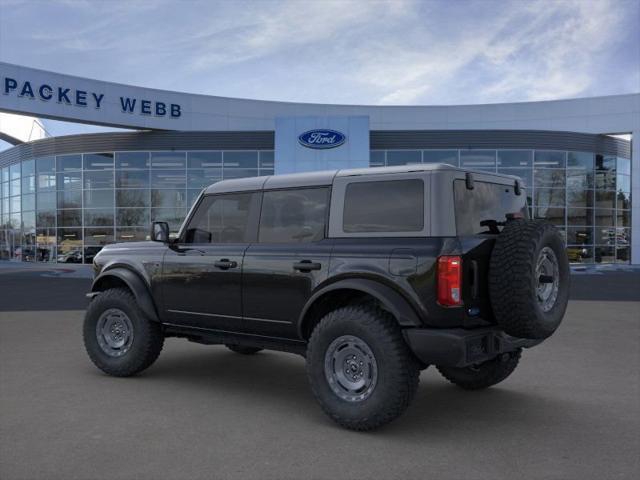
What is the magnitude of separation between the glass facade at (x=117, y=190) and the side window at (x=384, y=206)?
21728 mm

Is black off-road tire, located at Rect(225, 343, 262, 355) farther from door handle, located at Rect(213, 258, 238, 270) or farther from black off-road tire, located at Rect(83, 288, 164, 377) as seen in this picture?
door handle, located at Rect(213, 258, 238, 270)

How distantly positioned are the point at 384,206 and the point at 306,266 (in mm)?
786

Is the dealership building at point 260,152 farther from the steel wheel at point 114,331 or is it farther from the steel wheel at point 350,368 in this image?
the steel wheel at point 350,368

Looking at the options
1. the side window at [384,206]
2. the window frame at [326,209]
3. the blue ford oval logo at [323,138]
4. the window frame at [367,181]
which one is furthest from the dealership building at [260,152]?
the side window at [384,206]

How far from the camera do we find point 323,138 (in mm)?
24641

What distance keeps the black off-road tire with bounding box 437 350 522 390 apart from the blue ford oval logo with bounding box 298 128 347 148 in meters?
19.9

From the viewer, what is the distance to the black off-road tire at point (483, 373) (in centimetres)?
528

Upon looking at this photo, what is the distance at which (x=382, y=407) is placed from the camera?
4117 millimetres

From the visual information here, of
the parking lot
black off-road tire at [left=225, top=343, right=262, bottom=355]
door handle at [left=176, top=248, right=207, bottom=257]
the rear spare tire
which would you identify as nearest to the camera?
the parking lot

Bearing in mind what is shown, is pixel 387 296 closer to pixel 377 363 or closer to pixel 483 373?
pixel 377 363

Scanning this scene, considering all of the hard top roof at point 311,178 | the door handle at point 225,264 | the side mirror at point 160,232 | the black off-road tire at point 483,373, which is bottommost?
the black off-road tire at point 483,373

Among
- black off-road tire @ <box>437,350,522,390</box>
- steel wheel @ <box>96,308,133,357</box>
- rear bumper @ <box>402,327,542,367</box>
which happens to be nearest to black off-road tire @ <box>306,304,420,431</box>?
rear bumper @ <box>402,327,542,367</box>

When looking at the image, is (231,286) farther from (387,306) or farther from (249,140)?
(249,140)

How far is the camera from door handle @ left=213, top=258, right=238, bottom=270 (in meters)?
5.16
